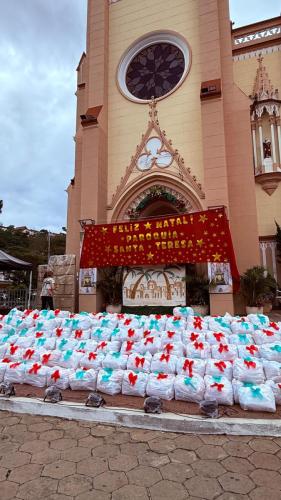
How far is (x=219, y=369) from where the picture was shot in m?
3.46

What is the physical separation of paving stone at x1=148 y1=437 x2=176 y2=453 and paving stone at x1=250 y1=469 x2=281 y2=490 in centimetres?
65

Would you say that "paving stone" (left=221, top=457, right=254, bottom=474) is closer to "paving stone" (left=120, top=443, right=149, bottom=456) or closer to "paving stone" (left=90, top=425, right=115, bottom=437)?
"paving stone" (left=120, top=443, right=149, bottom=456)

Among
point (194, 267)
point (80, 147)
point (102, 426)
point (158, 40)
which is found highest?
point (158, 40)

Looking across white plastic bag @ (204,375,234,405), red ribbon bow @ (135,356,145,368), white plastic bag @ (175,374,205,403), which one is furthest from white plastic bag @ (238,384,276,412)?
red ribbon bow @ (135,356,145,368)

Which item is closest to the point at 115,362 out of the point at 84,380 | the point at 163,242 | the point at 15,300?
the point at 84,380

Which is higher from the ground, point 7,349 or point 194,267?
point 194,267

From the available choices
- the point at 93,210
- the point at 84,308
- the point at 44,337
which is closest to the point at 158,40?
the point at 93,210

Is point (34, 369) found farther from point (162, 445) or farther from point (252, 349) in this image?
point (252, 349)

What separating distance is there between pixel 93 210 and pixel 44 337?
21.8 ft

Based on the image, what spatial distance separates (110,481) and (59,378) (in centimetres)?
173

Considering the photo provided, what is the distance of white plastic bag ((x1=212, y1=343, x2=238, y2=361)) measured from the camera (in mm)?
3799

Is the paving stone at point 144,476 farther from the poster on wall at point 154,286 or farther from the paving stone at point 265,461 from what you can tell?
the poster on wall at point 154,286

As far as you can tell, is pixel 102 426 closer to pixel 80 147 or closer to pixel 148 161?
pixel 148 161

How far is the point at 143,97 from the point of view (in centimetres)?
1213
